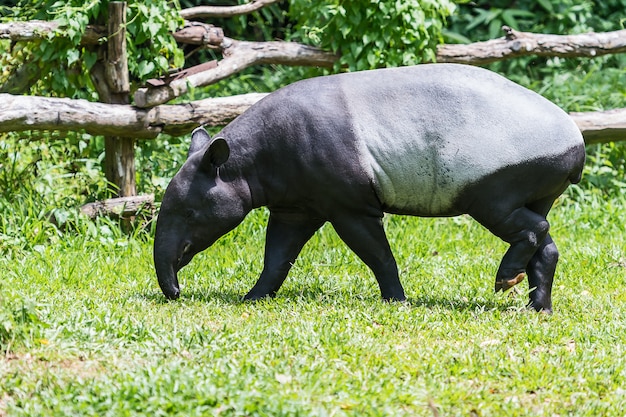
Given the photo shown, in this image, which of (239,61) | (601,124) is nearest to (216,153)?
(239,61)

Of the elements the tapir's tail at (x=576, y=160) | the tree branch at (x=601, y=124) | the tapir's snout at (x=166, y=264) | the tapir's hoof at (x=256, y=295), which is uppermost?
the tapir's tail at (x=576, y=160)

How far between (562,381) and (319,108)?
214 centimetres

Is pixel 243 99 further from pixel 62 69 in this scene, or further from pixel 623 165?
pixel 623 165

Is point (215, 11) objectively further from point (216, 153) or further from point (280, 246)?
point (216, 153)

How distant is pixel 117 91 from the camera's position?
7.99 metres

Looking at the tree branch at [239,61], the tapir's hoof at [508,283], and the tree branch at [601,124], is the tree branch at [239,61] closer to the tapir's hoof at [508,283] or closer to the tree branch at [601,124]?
the tree branch at [601,124]

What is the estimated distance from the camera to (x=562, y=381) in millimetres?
4656

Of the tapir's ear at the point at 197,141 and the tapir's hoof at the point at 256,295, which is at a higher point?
the tapir's ear at the point at 197,141

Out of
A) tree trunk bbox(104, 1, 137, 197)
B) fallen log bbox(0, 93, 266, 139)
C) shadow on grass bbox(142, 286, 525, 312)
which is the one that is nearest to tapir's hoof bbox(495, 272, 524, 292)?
shadow on grass bbox(142, 286, 525, 312)

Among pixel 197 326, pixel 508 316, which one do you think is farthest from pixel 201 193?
pixel 508 316

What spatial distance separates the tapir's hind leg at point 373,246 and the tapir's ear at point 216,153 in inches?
29.0

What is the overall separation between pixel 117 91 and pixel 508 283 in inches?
140

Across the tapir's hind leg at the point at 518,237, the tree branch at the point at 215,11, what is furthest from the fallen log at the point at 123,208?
the tapir's hind leg at the point at 518,237

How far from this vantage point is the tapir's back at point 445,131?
19.0 ft
